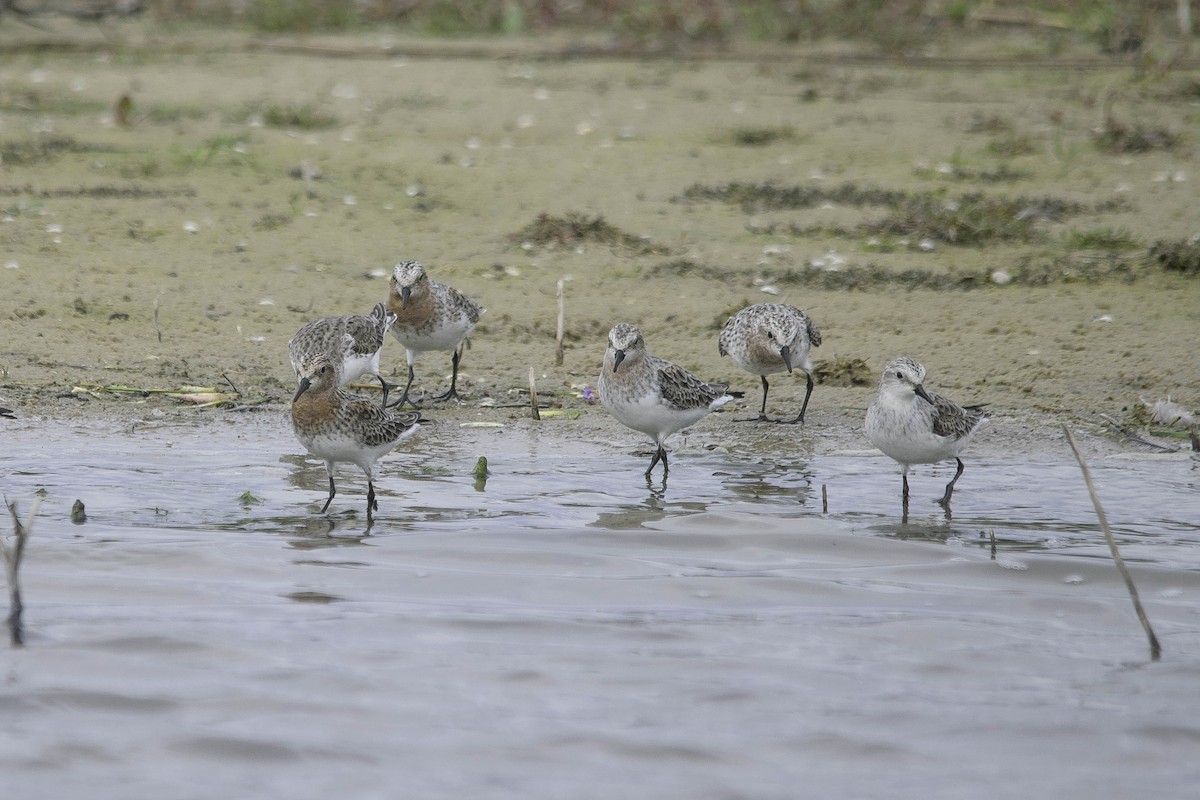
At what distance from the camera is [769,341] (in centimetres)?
1094

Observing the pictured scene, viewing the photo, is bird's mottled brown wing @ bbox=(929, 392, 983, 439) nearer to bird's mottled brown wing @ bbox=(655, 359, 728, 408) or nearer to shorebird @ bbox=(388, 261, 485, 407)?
bird's mottled brown wing @ bbox=(655, 359, 728, 408)

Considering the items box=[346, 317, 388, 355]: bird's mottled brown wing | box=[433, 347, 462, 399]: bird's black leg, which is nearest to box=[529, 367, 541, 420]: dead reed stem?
box=[433, 347, 462, 399]: bird's black leg

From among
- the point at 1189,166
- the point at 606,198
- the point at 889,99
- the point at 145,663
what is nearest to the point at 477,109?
the point at 606,198

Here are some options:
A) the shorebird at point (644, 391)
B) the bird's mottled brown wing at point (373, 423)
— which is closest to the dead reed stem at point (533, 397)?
the shorebird at point (644, 391)

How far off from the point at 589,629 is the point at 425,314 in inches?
169

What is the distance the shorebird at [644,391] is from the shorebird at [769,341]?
3.22ft

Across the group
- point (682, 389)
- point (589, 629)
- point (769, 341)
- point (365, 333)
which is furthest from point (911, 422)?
point (365, 333)

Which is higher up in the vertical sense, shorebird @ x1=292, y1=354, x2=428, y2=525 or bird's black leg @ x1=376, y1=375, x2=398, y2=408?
bird's black leg @ x1=376, y1=375, x2=398, y2=408

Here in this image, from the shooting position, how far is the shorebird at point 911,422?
29.3ft

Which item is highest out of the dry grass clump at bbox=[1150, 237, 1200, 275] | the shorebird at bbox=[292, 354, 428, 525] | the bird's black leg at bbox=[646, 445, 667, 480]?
the dry grass clump at bbox=[1150, 237, 1200, 275]

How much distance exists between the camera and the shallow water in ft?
20.0

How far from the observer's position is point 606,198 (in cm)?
1524

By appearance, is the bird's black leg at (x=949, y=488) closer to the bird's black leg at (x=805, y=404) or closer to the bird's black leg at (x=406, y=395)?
the bird's black leg at (x=805, y=404)

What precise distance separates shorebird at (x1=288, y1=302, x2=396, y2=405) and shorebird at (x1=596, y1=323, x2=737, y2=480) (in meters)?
1.79
